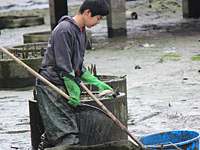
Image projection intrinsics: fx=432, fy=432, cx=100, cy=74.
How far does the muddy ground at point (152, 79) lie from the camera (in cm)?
575

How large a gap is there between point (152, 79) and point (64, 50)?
16.2 feet

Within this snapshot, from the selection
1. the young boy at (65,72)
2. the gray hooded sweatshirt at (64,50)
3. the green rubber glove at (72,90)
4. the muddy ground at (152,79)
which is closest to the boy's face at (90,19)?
the young boy at (65,72)

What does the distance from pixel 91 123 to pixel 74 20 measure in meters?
1.02

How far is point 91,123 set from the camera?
13.9 feet

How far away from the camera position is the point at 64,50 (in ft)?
12.9

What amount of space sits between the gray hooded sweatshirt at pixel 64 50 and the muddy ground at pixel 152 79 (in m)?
1.36

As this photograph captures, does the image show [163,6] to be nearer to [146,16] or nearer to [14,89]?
[146,16]

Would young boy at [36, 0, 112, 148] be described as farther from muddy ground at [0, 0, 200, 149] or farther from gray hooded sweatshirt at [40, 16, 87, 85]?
muddy ground at [0, 0, 200, 149]

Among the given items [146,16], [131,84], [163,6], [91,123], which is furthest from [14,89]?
[163,6]

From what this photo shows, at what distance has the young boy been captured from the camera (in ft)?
13.0

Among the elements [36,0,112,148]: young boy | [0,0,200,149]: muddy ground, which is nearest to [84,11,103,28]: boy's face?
[36,0,112,148]: young boy

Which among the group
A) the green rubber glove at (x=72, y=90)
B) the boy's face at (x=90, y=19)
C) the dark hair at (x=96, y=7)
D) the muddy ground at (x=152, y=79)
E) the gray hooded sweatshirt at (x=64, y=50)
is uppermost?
the dark hair at (x=96, y=7)

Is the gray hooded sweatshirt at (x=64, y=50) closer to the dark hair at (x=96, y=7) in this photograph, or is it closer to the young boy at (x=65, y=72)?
the young boy at (x=65, y=72)

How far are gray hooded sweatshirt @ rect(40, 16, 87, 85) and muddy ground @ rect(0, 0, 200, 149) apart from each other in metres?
1.36
